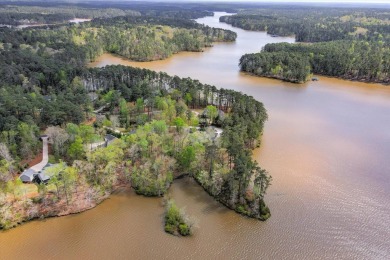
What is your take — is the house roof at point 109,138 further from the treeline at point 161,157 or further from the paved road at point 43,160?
the paved road at point 43,160

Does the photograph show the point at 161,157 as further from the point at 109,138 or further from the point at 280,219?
the point at 280,219

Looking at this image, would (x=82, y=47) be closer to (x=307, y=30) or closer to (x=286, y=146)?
(x=286, y=146)

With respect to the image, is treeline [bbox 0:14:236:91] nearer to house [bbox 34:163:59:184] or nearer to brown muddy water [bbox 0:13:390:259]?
house [bbox 34:163:59:184]

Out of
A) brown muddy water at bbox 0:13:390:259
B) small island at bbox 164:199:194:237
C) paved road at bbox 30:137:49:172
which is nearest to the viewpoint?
brown muddy water at bbox 0:13:390:259

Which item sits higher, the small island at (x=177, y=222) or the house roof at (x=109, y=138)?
the house roof at (x=109, y=138)

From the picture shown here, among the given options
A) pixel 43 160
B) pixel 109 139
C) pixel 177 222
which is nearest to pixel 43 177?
pixel 43 160

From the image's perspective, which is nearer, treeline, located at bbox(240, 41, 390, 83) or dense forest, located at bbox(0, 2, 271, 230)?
dense forest, located at bbox(0, 2, 271, 230)

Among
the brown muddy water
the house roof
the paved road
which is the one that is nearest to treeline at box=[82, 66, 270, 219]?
the brown muddy water

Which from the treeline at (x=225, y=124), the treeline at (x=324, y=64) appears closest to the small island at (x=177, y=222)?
the treeline at (x=225, y=124)
